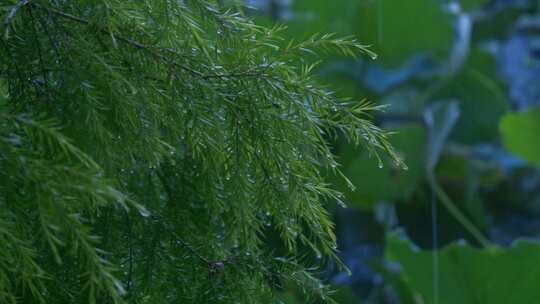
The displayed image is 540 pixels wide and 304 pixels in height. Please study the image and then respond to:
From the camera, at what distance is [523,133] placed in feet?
5.18

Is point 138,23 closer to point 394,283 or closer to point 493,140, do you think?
point 394,283

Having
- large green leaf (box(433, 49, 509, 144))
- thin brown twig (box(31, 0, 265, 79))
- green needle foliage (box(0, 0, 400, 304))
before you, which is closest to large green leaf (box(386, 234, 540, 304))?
green needle foliage (box(0, 0, 400, 304))

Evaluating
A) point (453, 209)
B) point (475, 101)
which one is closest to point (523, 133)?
point (453, 209)

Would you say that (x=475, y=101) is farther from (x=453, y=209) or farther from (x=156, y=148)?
(x=156, y=148)

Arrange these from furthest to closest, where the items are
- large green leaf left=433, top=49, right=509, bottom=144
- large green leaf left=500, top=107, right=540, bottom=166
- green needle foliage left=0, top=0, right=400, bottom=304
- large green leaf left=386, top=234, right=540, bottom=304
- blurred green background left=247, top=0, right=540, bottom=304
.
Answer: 1. large green leaf left=433, top=49, right=509, bottom=144
2. blurred green background left=247, top=0, right=540, bottom=304
3. large green leaf left=500, top=107, right=540, bottom=166
4. large green leaf left=386, top=234, right=540, bottom=304
5. green needle foliage left=0, top=0, right=400, bottom=304

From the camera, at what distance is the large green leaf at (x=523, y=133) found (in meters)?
1.55

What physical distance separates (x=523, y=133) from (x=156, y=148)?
116cm

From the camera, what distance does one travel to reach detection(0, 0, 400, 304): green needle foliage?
0.50 meters

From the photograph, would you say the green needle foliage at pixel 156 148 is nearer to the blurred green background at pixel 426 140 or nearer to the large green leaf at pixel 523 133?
the blurred green background at pixel 426 140

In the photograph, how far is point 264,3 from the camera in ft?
9.46

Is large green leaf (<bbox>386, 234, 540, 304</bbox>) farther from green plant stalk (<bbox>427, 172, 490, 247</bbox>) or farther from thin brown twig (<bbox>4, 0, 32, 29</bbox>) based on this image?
thin brown twig (<bbox>4, 0, 32, 29</bbox>)

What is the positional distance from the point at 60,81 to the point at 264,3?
7.81 feet

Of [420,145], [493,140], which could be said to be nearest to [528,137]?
[420,145]

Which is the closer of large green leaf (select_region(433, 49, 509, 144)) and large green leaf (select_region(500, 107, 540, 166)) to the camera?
large green leaf (select_region(500, 107, 540, 166))
